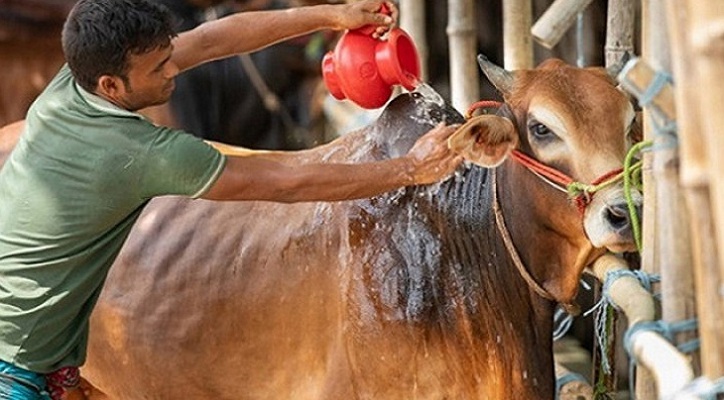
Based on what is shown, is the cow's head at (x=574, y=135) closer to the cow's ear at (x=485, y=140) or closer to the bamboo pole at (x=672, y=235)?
the cow's ear at (x=485, y=140)

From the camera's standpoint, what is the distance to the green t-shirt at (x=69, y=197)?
11.2 ft

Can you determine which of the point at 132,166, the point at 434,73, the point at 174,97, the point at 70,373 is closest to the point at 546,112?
the point at 132,166

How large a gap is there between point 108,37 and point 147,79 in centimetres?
15

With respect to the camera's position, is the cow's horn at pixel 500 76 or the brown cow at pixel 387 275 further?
the cow's horn at pixel 500 76

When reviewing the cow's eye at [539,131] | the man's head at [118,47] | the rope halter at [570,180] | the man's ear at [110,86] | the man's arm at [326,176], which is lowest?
the rope halter at [570,180]

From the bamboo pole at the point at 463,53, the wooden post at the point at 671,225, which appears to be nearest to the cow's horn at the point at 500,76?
the wooden post at the point at 671,225

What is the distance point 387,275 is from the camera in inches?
161

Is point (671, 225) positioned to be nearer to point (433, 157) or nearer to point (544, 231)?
point (433, 157)

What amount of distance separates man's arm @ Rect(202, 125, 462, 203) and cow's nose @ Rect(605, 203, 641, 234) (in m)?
0.42

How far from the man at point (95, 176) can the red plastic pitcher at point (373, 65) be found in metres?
0.54

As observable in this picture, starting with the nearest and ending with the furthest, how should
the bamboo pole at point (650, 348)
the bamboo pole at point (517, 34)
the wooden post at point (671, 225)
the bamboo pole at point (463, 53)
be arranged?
the bamboo pole at point (650, 348)
the wooden post at point (671, 225)
the bamboo pole at point (517, 34)
the bamboo pole at point (463, 53)

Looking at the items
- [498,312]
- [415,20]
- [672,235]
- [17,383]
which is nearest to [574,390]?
[498,312]

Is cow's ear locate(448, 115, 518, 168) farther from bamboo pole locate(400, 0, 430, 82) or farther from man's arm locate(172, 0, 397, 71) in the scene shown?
bamboo pole locate(400, 0, 430, 82)

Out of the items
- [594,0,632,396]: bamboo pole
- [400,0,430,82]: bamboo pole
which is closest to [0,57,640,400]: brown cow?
[594,0,632,396]: bamboo pole
